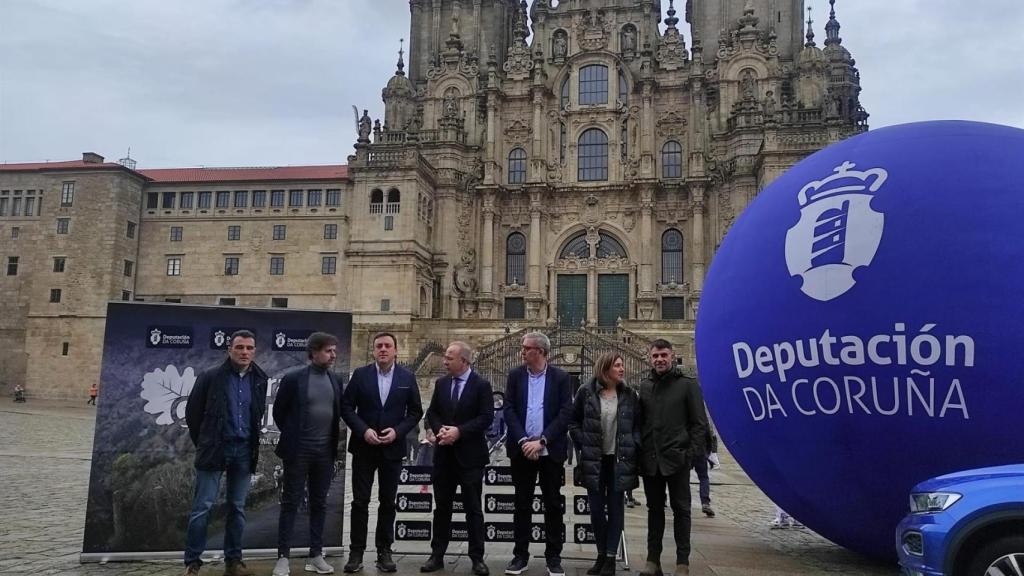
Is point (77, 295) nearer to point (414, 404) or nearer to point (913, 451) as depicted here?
point (414, 404)

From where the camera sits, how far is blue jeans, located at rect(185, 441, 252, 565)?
648cm

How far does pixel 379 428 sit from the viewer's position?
7.10 metres

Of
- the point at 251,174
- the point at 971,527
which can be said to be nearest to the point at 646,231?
the point at 251,174

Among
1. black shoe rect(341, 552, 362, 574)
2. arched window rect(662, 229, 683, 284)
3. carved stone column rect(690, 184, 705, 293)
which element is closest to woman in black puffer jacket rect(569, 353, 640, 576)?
black shoe rect(341, 552, 362, 574)

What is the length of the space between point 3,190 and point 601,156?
35177 mm

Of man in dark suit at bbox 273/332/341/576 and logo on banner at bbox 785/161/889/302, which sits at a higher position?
logo on banner at bbox 785/161/889/302

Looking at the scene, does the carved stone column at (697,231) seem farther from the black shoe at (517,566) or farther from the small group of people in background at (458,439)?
the black shoe at (517,566)

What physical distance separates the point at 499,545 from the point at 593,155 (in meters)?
38.8

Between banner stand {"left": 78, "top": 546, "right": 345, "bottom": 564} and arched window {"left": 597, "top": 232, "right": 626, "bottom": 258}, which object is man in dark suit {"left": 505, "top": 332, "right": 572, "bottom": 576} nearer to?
banner stand {"left": 78, "top": 546, "right": 345, "bottom": 564}

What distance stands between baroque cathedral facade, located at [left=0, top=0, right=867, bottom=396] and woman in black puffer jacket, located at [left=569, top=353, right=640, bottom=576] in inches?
1245

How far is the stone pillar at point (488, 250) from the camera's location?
4444cm

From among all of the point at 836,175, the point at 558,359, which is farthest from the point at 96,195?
the point at 836,175

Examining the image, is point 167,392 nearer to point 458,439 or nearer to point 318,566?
point 318,566

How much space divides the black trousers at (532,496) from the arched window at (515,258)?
125 ft
